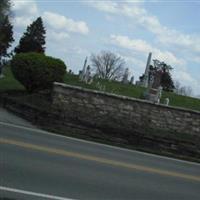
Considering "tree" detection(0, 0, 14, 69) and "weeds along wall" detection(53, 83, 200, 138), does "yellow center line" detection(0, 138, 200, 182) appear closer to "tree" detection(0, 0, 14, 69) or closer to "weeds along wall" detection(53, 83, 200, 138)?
"weeds along wall" detection(53, 83, 200, 138)

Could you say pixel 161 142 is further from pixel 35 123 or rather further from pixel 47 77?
pixel 47 77

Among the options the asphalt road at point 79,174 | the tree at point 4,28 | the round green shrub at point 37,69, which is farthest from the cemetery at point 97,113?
the tree at point 4,28

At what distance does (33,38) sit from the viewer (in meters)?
64.4

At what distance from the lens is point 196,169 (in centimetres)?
1708

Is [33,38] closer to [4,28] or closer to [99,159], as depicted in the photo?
[4,28]

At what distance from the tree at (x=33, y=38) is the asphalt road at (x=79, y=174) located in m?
45.9

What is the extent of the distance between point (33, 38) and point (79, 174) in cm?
5418

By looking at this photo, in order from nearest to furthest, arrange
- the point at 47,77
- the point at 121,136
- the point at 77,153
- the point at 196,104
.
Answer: the point at 77,153, the point at 121,136, the point at 47,77, the point at 196,104

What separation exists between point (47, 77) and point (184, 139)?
21.3 feet

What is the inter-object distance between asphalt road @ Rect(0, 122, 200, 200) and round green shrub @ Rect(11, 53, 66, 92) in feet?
23.8

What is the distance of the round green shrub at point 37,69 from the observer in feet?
77.5

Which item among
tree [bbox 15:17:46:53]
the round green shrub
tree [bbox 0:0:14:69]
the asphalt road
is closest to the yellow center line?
the asphalt road

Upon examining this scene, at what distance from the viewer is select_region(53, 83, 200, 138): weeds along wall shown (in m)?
22.1

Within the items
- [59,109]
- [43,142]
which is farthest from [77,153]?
[59,109]
